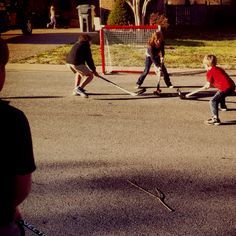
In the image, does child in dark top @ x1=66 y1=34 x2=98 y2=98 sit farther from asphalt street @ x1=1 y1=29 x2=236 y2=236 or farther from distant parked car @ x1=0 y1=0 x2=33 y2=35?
distant parked car @ x1=0 y1=0 x2=33 y2=35

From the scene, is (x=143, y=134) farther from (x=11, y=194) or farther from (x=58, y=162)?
(x=11, y=194)

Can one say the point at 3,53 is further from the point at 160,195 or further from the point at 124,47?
the point at 124,47

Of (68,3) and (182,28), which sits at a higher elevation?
(68,3)


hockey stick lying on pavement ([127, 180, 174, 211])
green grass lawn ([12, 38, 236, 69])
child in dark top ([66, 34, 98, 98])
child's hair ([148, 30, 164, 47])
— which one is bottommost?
hockey stick lying on pavement ([127, 180, 174, 211])

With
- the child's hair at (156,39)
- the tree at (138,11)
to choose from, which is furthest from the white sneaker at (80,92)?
the tree at (138,11)

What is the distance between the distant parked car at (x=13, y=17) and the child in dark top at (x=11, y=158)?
2312 cm

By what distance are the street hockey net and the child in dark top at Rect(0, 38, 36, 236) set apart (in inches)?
437

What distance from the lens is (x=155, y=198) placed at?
5488 mm

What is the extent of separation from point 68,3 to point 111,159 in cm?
2938

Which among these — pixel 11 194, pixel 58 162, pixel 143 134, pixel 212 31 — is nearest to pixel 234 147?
pixel 143 134

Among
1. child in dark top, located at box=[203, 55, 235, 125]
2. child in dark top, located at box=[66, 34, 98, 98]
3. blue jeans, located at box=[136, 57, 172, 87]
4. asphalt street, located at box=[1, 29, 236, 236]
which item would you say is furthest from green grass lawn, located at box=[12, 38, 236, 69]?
child in dark top, located at box=[203, 55, 235, 125]

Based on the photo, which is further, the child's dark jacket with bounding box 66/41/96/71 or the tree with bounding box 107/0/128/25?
the tree with bounding box 107/0/128/25

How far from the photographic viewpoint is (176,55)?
57.3 ft

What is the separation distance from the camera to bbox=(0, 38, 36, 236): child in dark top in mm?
2332
